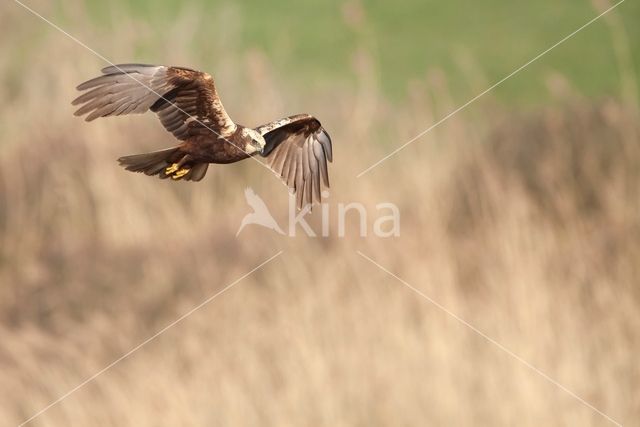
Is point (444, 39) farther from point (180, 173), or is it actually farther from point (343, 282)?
point (180, 173)

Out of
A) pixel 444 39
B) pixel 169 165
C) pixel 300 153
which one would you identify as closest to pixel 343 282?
pixel 300 153

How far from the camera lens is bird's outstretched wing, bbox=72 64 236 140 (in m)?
0.70

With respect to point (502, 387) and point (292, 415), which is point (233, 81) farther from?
point (502, 387)

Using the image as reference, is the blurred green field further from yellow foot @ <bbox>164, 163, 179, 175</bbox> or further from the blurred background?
yellow foot @ <bbox>164, 163, 179, 175</bbox>

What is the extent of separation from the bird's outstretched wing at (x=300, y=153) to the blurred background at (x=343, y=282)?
3.89 meters

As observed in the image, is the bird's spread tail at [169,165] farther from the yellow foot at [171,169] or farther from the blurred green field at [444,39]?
the blurred green field at [444,39]

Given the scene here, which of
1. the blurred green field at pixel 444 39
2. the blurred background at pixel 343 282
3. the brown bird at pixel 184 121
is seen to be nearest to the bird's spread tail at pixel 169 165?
the brown bird at pixel 184 121

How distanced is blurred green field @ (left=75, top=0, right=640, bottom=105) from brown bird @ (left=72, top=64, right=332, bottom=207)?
12.8m

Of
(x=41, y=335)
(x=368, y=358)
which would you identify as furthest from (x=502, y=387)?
(x=41, y=335)

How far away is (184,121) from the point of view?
702mm

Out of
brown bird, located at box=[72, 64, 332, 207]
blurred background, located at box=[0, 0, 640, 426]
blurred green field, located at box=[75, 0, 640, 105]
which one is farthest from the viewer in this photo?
Answer: blurred green field, located at box=[75, 0, 640, 105]

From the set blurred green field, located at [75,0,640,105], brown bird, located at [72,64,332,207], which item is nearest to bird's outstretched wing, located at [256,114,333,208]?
brown bird, located at [72,64,332,207]

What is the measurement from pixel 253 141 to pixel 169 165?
0.06 metres

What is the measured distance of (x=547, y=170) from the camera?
8.16m
